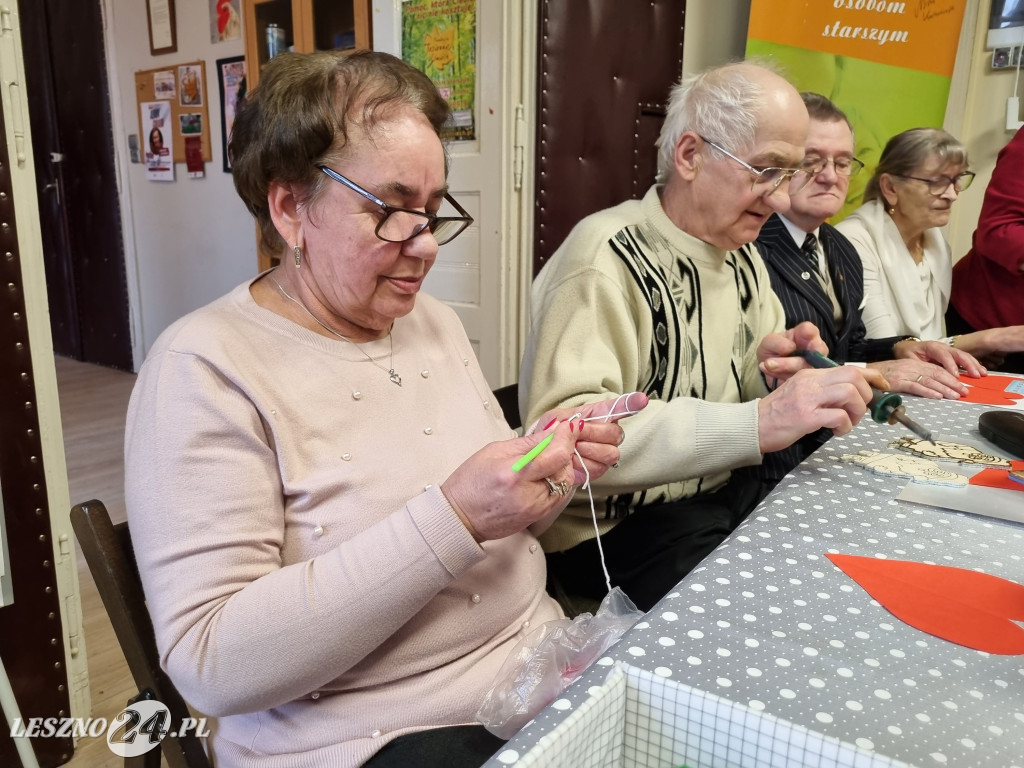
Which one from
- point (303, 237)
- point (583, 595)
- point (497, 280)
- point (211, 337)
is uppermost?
point (303, 237)

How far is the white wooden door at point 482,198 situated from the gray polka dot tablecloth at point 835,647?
74.8 inches

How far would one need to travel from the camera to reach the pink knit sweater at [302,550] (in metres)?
0.75

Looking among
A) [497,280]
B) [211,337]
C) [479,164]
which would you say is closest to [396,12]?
[479,164]

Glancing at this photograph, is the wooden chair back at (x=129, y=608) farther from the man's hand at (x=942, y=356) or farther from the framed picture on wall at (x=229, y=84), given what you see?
the framed picture on wall at (x=229, y=84)

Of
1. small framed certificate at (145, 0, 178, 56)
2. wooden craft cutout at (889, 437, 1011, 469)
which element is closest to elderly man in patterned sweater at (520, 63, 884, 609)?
wooden craft cutout at (889, 437, 1011, 469)

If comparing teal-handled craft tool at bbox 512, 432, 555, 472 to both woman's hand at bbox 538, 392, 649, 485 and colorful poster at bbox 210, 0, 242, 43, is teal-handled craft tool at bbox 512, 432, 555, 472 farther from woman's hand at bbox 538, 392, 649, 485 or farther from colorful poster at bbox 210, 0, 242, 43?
colorful poster at bbox 210, 0, 242, 43

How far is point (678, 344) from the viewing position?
1327 mm

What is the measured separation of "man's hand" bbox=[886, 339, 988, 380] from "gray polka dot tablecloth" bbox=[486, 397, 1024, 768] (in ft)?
2.93

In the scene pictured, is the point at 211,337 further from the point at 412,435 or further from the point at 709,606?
the point at 709,606

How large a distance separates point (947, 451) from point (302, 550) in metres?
0.91

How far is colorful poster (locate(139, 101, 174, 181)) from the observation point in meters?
4.15

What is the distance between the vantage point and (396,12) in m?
2.66

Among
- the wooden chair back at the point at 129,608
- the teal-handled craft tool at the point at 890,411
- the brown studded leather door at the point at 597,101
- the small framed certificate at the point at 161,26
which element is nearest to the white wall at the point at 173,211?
the small framed certificate at the point at 161,26

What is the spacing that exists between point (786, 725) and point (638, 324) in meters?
0.85
